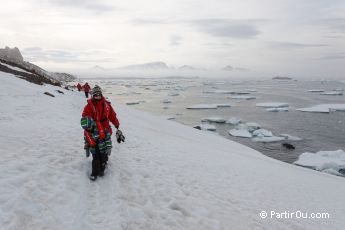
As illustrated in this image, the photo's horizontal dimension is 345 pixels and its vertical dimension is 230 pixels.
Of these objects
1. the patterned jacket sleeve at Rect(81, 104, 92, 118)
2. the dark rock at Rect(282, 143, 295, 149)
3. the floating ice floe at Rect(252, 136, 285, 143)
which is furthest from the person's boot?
the floating ice floe at Rect(252, 136, 285, 143)

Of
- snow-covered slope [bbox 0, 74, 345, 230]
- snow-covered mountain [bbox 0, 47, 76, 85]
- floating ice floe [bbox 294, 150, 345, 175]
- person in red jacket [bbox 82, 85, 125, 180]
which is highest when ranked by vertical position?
snow-covered mountain [bbox 0, 47, 76, 85]

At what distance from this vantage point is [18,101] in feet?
52.2

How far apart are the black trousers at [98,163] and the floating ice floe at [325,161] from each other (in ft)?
59.2

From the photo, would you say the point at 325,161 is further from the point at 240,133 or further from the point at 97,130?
the point at 97,130

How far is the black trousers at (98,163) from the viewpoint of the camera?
7.38m

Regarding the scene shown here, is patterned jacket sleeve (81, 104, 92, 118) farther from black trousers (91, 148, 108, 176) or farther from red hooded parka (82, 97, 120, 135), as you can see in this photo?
black trousers (91, 148, 108, 176)

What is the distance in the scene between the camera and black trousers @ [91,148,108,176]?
738 centimetres

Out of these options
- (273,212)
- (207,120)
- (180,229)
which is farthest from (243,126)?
(180,229)

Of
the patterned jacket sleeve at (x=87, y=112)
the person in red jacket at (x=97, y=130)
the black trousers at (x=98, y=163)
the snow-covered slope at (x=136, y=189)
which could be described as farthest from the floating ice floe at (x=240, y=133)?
the patterned jacket sleeve at (x=87, y=112)

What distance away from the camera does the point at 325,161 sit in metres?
21.7

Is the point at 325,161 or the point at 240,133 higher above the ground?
the point at 240,133

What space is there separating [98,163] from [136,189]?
1.17 meters

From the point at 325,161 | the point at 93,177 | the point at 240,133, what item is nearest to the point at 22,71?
the point at 240,133

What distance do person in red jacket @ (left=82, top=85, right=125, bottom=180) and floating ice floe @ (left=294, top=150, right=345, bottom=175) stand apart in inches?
716
